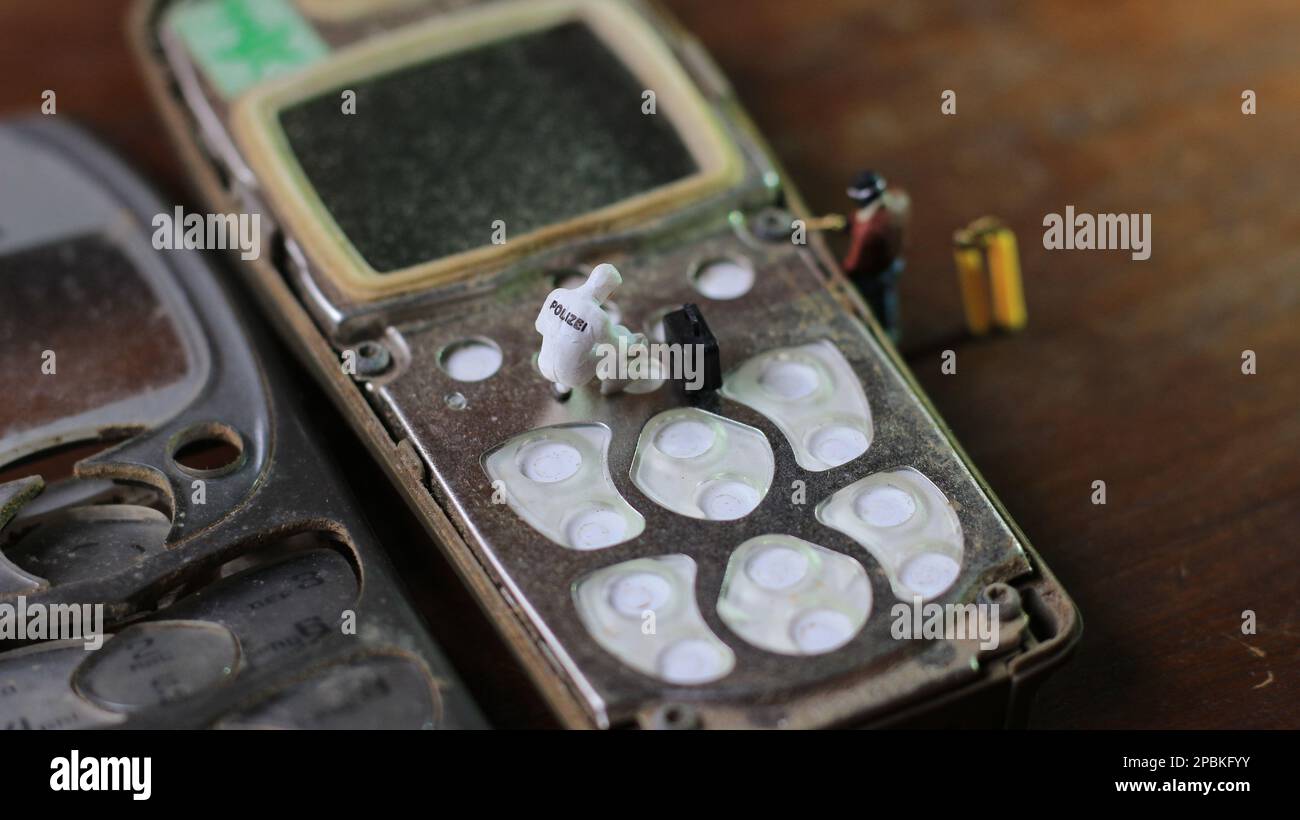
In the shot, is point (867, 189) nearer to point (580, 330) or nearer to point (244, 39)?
point (580, 330)

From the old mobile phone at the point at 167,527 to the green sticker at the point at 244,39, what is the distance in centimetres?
9

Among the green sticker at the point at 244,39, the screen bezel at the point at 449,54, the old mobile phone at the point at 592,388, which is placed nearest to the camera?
the old mobile phone at the point at 592,388

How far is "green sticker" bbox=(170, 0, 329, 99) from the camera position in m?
0.86

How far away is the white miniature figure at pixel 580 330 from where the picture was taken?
66 cm

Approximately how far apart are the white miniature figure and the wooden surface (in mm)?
139

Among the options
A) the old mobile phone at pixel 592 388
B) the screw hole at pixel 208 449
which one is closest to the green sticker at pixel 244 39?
the old mobile phone at pixel 592 388

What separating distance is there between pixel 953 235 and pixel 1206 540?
0.24 m

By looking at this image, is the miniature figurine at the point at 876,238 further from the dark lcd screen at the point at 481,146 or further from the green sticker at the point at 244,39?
the green sticker at the point at 244,39

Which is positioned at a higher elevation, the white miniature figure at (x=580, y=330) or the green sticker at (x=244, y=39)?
the green sticker at (x=244, y=39)

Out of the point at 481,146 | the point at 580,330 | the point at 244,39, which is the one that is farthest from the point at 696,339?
the point at 244,39

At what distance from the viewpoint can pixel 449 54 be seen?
2.84 feet

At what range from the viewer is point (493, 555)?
63 centimetres

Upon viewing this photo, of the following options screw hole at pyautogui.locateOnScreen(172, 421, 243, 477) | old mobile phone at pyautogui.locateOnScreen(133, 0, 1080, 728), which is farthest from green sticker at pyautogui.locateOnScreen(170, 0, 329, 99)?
screw hole at pyautogui.locateOnScreen(172, 421, 243, 477)

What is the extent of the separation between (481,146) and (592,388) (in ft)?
0.63
